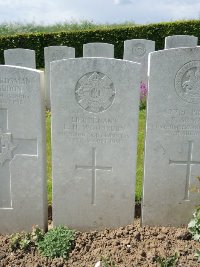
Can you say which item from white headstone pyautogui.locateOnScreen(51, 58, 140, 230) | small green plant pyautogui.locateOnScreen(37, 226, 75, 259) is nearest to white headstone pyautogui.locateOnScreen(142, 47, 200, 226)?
white headstone pyautogui.locateOnScreen(51, 58, 140, 230)

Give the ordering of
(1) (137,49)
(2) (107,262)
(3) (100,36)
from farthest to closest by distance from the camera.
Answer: (3) (100,36)
(1) (137,49)
(2) (107,262)

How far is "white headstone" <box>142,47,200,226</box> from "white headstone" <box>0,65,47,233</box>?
1.00m

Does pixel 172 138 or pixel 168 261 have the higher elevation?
pixel 172 138

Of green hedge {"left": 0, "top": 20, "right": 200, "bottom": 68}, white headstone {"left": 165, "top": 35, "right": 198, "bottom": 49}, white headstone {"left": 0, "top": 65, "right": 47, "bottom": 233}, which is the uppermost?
green hedge {"left": 0, "top": 20, "right": 200, "bottom": 68}

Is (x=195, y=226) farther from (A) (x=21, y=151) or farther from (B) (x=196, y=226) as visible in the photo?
(A) (x=21, y=151)

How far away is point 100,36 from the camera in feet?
47.5

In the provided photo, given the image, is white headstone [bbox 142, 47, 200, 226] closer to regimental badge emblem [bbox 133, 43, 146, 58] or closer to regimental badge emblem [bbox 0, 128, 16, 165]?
regimental badge emblem [bbox 0, 128, 16, 165]

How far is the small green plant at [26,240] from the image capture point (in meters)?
3.58

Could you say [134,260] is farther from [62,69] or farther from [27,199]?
[62,69]

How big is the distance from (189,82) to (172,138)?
1.76 ft

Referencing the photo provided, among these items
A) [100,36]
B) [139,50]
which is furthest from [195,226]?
[100,36]

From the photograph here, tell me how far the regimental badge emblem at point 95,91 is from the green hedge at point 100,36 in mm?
11147

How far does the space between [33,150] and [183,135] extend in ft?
4.60

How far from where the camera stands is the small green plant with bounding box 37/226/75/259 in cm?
348
